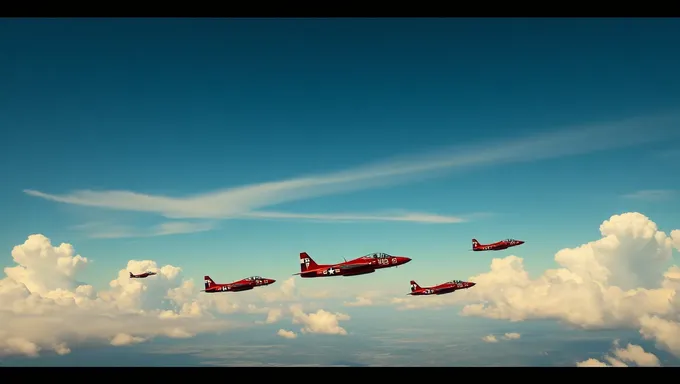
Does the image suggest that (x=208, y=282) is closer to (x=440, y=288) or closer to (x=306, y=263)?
(x=306, y=263)

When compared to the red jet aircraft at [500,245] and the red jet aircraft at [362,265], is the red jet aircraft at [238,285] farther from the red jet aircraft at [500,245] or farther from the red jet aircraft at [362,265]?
the red jet aircraft at [500,245]

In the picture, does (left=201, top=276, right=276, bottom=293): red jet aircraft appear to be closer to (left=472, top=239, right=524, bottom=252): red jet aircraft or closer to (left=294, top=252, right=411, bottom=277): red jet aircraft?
(left=294, top=252, right=411, bottom=277): red jet aircraft

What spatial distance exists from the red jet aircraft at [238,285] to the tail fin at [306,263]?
22666mm

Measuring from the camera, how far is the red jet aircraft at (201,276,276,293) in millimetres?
121238

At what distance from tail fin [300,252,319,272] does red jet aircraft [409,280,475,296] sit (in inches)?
1815

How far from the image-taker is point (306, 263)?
10112cm

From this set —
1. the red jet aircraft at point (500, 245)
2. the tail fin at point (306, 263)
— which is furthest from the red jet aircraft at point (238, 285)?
the red jet aircraft at point (500, 245)
